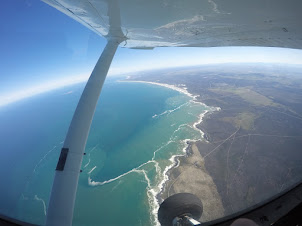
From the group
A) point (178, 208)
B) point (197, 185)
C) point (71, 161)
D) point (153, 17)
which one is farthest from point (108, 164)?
point (153, 17)

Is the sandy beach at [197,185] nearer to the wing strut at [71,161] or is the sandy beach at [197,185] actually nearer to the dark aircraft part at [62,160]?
the wing strut at [71,161]

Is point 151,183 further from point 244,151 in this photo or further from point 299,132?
point 299,132

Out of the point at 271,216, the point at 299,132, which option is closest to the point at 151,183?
the point at 271,216

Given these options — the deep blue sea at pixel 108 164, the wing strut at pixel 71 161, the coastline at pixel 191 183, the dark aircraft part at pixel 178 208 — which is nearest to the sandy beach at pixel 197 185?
the coastline at pixel 191 183

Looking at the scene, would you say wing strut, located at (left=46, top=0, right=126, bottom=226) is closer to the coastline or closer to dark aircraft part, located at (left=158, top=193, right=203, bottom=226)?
dark aircraft part, located at (left=158, top=193, right=203, bottom=226)

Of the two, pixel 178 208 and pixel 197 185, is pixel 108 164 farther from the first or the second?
pixel 178 208


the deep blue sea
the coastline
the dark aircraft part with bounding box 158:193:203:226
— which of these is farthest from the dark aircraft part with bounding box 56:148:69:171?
the coastline
